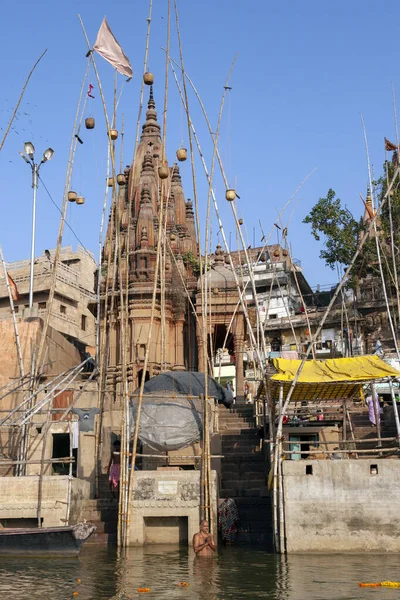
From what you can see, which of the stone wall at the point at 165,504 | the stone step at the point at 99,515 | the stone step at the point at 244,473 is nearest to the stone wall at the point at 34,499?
the stone step at the point at 99,515

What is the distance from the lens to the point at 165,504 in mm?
15164

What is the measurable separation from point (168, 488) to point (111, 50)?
32.5 feet

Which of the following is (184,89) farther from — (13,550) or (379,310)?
(379,310)

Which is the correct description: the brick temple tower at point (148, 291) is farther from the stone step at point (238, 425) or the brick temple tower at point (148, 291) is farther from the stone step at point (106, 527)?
the stone step at point (106, 527)

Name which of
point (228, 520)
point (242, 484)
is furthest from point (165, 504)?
point (242, 484)

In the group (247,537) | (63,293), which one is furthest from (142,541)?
(63,293)

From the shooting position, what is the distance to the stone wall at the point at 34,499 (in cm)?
1541

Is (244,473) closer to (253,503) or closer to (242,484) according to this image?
(242,484)

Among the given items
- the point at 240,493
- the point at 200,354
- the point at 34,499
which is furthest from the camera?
the point at 200,354

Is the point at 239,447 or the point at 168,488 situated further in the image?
the point at 239,447

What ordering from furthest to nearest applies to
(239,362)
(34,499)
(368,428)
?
(239,362)
(368,428)
(34,499)

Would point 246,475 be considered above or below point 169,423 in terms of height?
below

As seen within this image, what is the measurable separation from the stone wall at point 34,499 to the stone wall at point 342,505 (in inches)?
194

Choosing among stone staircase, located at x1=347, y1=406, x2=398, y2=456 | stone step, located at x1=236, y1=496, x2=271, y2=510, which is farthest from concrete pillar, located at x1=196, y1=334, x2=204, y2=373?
stone step, located at x1=236, y1=496, x2=271, y2=510
